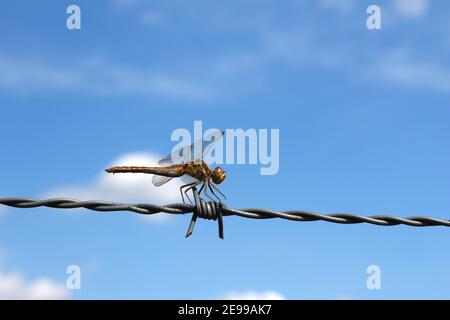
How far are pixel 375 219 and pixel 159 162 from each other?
2.81 metres

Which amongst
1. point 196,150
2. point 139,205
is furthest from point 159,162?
point 139,205

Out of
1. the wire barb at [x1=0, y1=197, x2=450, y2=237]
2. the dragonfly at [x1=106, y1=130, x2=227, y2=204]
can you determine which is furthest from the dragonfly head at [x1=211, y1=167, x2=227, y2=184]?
the wire barb at [x1=0, y1=197, x2=450, y2=237]

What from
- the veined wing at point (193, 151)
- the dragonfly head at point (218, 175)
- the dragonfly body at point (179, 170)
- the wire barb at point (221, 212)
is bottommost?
the wire barb at point (221, 212)

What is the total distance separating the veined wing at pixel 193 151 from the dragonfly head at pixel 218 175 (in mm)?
304

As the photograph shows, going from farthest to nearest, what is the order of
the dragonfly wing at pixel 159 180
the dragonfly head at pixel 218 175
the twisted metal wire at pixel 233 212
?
the dragonfly wing at pixel 159 180 < the dragonfly head at pixel 218 175 < the twisted metal wire at pixel 233 212

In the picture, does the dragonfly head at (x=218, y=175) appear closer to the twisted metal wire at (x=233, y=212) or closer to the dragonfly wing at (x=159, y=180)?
the twisted metal wire at (x=233, y=212)

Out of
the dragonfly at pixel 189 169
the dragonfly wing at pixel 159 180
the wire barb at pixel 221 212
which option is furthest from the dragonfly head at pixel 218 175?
the dragonfly wing at pixel 159 180

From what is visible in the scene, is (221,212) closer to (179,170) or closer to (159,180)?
(179,170)

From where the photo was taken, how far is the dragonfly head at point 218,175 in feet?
13.9

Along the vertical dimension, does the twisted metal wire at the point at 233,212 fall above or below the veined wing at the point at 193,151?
below

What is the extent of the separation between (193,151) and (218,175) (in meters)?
0.51
